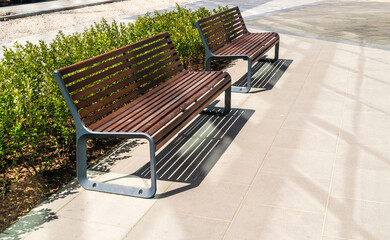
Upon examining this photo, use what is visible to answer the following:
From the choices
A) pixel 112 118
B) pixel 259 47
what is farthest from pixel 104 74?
pixel 259 47

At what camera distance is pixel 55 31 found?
557 inches

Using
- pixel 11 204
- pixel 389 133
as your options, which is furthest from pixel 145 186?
pixel 389 133

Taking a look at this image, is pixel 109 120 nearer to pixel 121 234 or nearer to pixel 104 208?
pixel 104 208

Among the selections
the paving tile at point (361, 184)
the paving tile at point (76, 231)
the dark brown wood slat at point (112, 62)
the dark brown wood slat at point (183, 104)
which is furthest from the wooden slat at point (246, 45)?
the paving tile at point (76, 231)

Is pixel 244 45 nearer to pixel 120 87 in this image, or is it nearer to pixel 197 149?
pixel 197 149

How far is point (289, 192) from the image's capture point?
4.00 m

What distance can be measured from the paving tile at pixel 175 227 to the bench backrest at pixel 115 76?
1.05 metres

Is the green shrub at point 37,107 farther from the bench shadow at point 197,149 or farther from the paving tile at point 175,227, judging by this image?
the paving tile at point 175,227

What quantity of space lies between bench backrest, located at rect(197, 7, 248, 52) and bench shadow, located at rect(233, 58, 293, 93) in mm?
707

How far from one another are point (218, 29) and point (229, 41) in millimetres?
494

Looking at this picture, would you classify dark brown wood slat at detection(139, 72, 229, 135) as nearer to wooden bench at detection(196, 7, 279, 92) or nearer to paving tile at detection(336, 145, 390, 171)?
wooden bench at detection(196, 7, 279, 92)

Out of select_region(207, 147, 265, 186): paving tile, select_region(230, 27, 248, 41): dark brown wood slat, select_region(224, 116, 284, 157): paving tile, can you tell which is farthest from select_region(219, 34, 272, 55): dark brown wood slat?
select_region(207, 147, 265, 186): paving tile

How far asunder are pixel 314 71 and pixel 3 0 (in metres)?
18.4

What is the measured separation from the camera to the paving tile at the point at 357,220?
11.1ft
